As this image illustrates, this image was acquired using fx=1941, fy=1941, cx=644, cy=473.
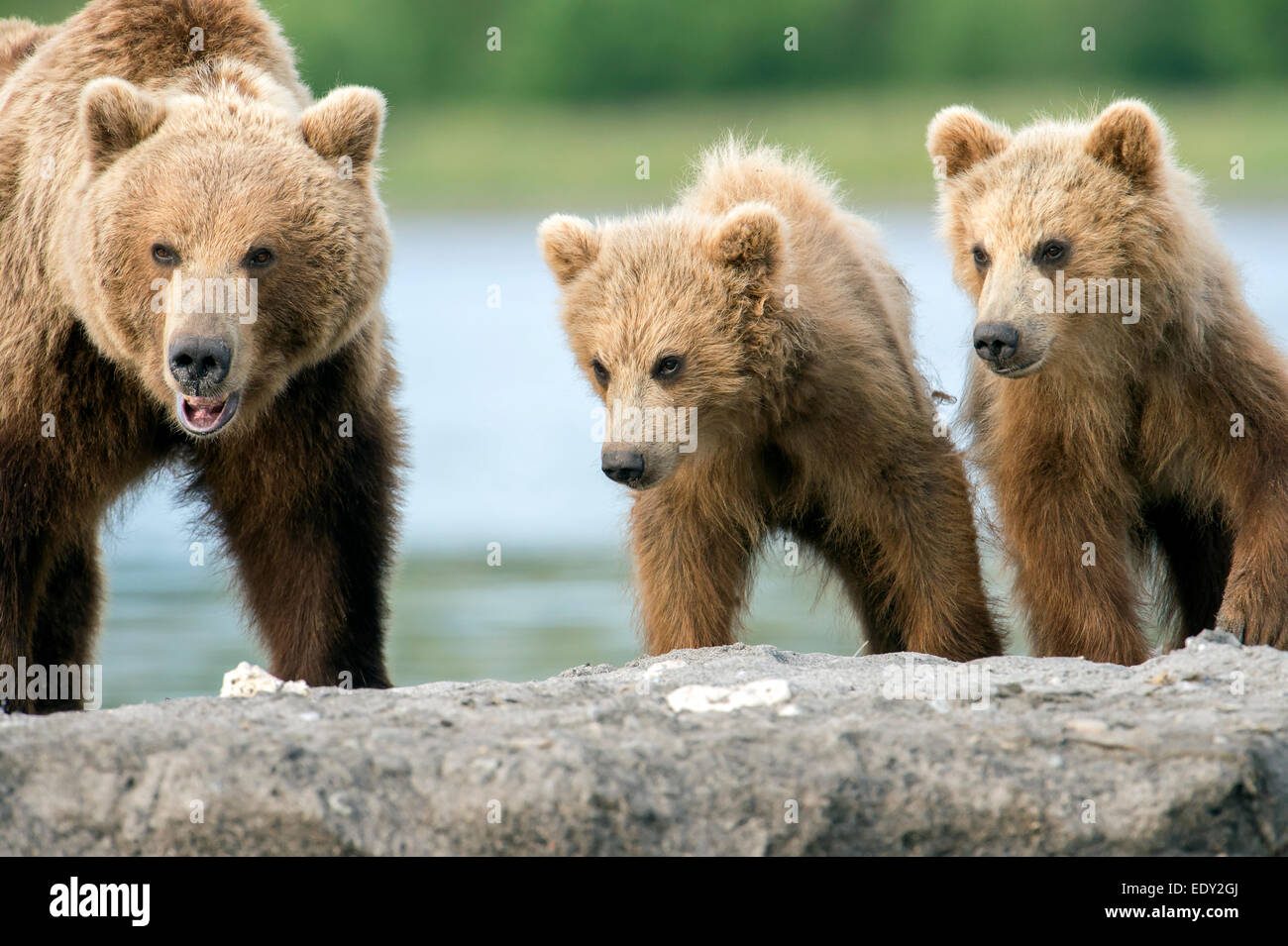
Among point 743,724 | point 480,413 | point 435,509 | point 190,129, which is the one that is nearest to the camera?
point 743,724

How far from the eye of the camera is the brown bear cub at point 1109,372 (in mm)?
6391

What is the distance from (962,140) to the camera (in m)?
6.97

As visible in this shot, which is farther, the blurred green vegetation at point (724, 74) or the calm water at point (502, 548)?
the blurred green vegetation at point (724, 74)

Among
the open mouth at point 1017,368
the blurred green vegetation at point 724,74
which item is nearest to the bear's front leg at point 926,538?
the open mouth at point 1017,368

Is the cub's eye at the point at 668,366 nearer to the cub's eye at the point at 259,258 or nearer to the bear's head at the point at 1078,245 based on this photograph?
the bear's head at the point at 1078,245

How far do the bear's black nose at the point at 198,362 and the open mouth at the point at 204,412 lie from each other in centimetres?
12

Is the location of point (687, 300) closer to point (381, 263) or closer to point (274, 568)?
point (381, 263)

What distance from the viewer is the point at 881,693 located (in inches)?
211

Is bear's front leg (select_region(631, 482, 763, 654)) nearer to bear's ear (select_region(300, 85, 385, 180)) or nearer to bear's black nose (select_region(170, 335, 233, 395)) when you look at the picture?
bear's ear (select_region(300, 85, 385, 180))

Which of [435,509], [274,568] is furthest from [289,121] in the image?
[435,509]

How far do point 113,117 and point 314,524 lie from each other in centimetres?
152

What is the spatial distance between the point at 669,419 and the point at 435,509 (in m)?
11.0

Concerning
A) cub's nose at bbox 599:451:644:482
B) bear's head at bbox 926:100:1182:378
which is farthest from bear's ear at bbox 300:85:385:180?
bear's head at bbox 926:100:1182:378

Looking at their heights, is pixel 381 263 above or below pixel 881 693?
above
